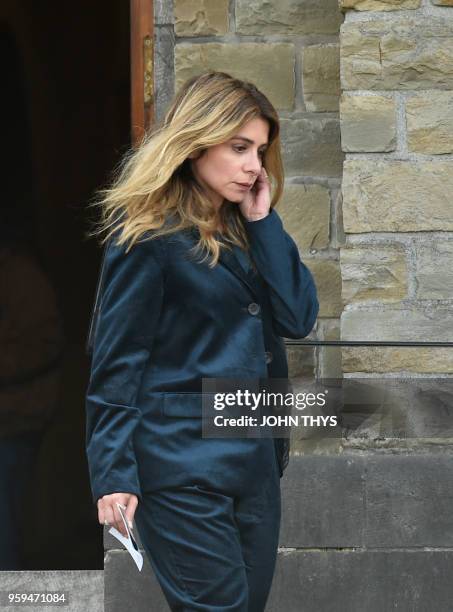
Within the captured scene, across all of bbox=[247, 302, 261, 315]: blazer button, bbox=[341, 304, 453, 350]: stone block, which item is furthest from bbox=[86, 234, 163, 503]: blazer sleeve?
bbox=[341, 304, 453, 350]: stone block

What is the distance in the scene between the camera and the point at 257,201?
309cm

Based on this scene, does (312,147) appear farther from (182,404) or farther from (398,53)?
(182,404)

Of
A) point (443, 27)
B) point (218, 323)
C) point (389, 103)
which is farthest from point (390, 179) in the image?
point (218, 323)

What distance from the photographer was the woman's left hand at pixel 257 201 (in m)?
3.08

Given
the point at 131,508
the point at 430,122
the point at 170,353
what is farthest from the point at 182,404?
the point at 430,122

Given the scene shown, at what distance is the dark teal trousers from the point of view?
296 cm

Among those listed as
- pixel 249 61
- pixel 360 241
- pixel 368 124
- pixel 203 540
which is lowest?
pixel 203 540

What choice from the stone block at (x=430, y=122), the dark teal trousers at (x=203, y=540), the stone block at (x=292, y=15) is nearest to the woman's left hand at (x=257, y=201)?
the dark teal trousers at (x=203, y=540)

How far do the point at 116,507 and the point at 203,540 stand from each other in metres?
0.20

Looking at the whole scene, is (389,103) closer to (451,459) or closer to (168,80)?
(168,80)

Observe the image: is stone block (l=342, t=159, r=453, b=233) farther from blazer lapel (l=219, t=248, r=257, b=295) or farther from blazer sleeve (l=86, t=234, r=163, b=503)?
blazer sleeve (l=86, t=234, r=163, b=503)

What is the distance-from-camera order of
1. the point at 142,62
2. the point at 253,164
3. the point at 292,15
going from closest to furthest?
the point at 253,164 → the point at 292,15 → the point at 142,62

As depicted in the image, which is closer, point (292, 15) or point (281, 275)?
point (281, 275)

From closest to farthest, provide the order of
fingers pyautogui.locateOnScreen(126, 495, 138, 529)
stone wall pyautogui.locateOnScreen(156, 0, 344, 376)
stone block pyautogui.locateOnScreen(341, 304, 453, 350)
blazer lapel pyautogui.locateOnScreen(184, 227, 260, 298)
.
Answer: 1. fingers pyautogui.locateOnScreen(126, 495, 138, 529)
2. blazer lapel pyautogui.locateOnScreen(184, 227, 260, 298)
3. stone block pyautogui.locateOnScreen(341, 304, 453, 350)
4. stone wall pyautogui.locateOnScreen(156, 0, 344, 376)
